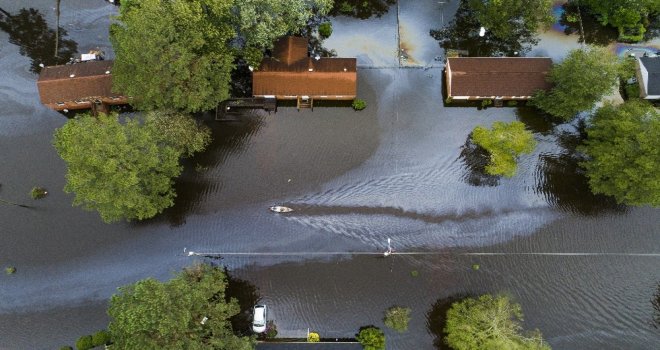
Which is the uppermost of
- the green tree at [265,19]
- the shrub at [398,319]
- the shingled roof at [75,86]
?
the green tree at [265,19]

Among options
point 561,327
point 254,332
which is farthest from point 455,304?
point 254,332

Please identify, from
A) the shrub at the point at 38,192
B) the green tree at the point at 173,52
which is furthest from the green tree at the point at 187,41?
the shrub at the point at 38,192

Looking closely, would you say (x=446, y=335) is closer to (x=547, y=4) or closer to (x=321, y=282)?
(x=321, y=282)

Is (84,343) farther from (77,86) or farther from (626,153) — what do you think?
(626,153)

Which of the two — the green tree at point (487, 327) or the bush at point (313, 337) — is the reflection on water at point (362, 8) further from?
the bush at point (313, 337)

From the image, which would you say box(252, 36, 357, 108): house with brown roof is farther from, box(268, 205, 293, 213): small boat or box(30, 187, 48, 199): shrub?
box(30, 187, 48, 199): shrub

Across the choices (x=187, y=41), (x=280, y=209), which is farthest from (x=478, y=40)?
(x=187, y=41)

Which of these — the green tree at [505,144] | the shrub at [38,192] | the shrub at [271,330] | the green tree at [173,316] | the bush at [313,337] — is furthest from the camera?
the shrub at [38,192]
